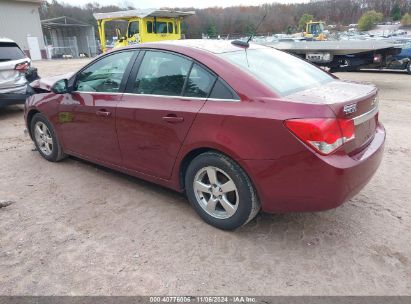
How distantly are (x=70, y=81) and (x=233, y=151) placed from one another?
7.95ft

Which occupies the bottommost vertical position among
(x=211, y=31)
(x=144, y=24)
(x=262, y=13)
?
(x=211, y=31)

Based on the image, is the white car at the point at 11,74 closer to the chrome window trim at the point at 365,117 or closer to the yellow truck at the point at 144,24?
the yellow truck at the point at 144,24

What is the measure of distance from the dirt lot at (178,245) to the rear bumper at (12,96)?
12.0 feet

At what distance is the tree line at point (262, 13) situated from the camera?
2378 cm

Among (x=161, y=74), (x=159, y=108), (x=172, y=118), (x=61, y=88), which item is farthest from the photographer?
(x=61, y=88)

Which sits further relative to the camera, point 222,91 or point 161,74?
point 161,74

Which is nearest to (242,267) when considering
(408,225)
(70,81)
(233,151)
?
(233,151)

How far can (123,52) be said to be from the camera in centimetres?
387

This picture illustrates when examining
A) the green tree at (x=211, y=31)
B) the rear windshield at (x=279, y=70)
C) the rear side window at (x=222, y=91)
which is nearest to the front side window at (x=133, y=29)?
the rear windshield at (x=279, y=70)

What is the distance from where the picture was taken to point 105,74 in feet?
13.1

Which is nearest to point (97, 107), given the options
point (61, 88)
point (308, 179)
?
point (61, 88)

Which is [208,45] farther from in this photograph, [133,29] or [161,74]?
[133,29]

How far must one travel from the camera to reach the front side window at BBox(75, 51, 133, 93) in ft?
12.6

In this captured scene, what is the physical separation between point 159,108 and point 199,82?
17.4 inches
